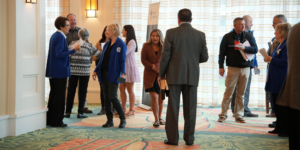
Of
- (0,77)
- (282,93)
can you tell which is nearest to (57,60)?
(0,77)

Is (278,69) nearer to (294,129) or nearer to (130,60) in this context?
(294,129)

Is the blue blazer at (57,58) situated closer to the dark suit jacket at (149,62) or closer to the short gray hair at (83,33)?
the short gray hair at (83,33)

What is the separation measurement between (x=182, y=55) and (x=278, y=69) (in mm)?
1410

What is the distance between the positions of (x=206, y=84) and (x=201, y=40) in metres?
3.05

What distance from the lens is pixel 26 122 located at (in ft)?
12.2

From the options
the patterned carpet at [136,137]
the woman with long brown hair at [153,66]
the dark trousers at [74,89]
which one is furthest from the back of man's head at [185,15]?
the dark trousers at [74,89]

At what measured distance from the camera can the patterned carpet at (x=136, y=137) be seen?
3166 mm

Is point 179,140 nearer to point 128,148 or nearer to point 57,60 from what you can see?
point 128,148

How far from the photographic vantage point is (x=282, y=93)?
6.39 ft

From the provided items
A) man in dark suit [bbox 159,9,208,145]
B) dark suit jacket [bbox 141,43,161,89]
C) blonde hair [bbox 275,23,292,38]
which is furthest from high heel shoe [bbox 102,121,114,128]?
blonde hair [bbox 275,23,292,38]

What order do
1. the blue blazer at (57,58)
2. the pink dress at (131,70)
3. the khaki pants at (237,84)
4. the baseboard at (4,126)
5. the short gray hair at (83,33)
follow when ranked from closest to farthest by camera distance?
the baseboard at (4,126) < the blue blazer at (57,58) < the short gray hair at (83,33) < the khaki pants at (237,84) < the pink dress at (131,70)

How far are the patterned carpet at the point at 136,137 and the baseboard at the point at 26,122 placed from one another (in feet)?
0.30

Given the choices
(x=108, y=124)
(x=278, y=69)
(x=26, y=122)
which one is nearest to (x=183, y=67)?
(x=278, y=69)

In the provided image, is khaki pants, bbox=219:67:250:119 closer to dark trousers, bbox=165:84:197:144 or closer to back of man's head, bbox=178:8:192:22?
dark trousers, bbox=165:84:197:144
